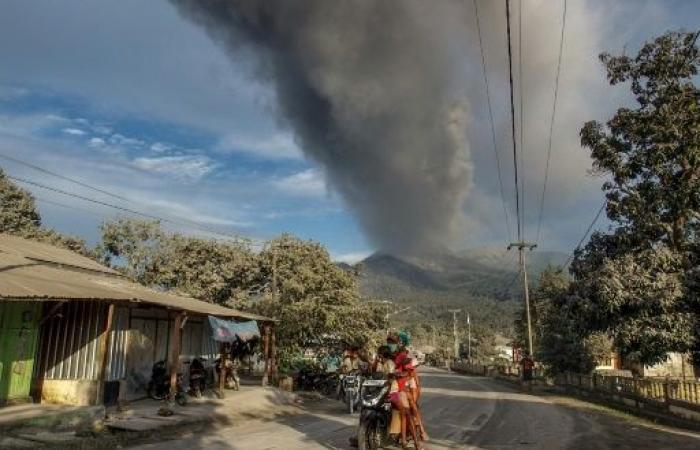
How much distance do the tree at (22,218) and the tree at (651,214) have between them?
99.4 ft

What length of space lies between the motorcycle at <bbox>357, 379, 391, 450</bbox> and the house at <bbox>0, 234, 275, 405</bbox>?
6596 mm

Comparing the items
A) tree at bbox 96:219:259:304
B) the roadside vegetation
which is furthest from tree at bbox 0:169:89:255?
the roadside vegetation

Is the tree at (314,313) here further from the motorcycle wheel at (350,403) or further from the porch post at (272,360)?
the motorcycle wheel at (350,403)

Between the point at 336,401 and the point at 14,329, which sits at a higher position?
the point at 14,329

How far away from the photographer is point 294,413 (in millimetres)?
18078

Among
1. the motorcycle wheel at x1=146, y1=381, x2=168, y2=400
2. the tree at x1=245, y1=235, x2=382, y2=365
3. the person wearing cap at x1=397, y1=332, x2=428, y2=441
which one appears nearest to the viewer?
the person wearing cap at x1=397, y1=332, x2=428, y2=441

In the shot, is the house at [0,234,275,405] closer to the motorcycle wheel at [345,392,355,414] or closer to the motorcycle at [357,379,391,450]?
the motorcycle wheel at [345,392,355,414]

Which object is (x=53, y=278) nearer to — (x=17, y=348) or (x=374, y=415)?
(x=17, y=348)

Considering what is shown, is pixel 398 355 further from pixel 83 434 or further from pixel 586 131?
pixel 586 131

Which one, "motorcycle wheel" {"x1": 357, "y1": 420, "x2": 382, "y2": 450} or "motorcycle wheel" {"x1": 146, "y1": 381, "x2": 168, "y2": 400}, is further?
"motorcycle wheel" {"x1": 146, "y1": 381, "x2": 168, "y2": 400}

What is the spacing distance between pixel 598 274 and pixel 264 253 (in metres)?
20.8

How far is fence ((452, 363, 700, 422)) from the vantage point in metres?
17.2

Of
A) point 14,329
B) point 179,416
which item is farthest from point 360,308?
point 14,329

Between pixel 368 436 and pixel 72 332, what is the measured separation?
10036 millimetres
